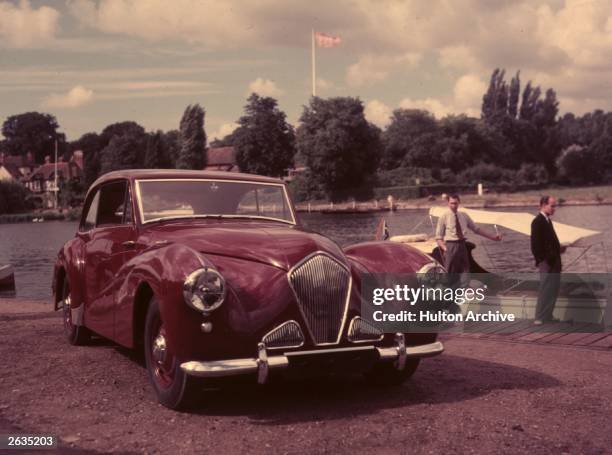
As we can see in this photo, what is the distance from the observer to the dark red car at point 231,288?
5.50m

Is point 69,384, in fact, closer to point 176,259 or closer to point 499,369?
point 176,259

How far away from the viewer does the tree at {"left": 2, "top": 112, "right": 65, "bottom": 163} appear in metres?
145

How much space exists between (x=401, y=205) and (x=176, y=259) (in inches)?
3511

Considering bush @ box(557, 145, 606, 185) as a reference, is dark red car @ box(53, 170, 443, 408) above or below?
below

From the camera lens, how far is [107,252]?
24.7 feet

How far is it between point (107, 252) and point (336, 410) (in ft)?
9.94

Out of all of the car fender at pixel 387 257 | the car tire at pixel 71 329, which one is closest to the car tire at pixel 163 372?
the car fender at pixel 387 257

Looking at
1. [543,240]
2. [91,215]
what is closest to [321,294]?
[91,215]

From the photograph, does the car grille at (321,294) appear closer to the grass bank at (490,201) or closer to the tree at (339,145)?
the grass bank at (490,201)

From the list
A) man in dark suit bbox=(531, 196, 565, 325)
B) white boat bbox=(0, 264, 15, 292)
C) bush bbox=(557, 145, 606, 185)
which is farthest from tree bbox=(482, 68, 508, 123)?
man in dark suit bbox=(531, 196, 565, 325)

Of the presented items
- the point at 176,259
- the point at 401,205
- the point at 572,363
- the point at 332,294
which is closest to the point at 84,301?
the point at 176,259
